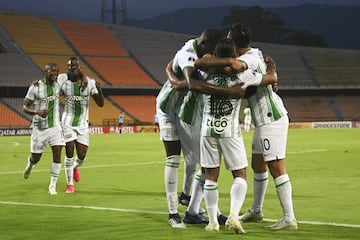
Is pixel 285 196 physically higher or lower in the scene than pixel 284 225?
higher

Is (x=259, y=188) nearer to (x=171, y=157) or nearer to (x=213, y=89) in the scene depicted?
(x=171, y=157)

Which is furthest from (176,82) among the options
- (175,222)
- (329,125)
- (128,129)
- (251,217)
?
(329,125)

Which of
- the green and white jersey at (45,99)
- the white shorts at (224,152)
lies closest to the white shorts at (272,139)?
the white shorts at (224,152)

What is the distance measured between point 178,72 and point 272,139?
56.6 inches

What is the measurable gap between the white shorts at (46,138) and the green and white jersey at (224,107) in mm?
5933

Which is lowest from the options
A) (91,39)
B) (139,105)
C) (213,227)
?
(213,227)

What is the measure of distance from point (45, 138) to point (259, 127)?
6.13 meters

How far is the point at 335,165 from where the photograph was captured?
19.9 meters

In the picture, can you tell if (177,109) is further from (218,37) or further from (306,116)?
(306,116)

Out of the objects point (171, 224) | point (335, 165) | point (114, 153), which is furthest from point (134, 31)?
point (171, 224)

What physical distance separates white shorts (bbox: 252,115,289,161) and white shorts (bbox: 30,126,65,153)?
19.1 ft

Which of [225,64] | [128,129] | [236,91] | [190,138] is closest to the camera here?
[225,64]

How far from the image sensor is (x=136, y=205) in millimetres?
11734

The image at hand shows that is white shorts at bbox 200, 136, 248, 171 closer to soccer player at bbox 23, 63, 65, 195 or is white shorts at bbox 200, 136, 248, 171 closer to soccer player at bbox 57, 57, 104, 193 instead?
soccer player at bbox 57, 57, 104, 193
